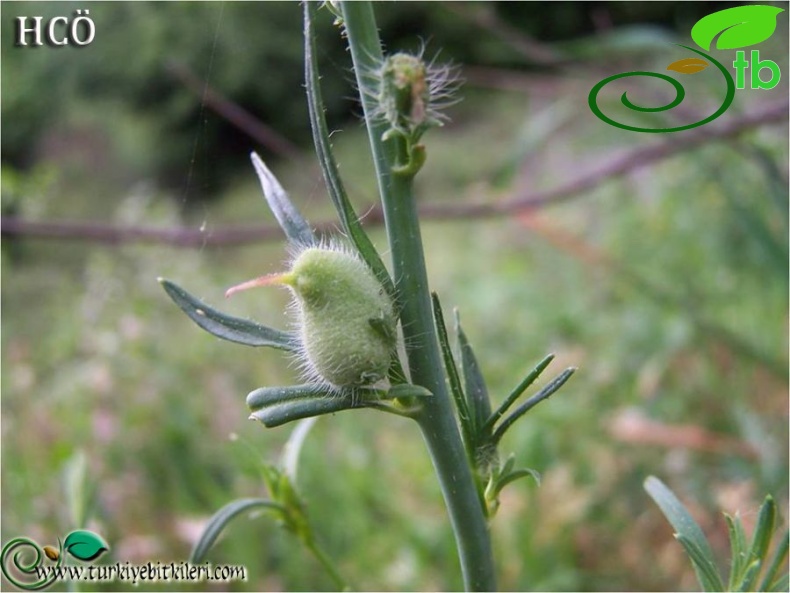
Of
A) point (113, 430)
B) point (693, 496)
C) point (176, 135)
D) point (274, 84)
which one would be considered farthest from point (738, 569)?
point (176, 135)

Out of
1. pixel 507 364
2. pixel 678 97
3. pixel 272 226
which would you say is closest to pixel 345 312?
pixel 678 97

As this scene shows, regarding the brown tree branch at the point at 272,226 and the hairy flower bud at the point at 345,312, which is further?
the brown tree branch at the point at 272,226

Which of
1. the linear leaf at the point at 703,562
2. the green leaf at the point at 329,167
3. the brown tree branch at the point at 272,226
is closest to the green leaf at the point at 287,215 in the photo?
the green leaf at the point at 329,167

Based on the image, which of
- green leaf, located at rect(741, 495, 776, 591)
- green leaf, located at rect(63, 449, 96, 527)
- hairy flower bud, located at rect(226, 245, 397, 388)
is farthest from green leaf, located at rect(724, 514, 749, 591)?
green leaf, located at rect(63, 449, 96, 527)

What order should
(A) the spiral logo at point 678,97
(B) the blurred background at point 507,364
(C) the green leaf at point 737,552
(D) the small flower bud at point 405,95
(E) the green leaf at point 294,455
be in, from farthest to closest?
(B) the blurred background at point 507,364
(A) the spiral logo at point 678,97
(E) the green leaf at point 294,455
(C) the green leaf at point 737,552
(D) the small flower bud at point 405,95

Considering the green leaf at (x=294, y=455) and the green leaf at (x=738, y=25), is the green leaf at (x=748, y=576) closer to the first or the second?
the green leaf at (x=294, y=455)

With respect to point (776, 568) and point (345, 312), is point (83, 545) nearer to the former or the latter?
point (345, 312)

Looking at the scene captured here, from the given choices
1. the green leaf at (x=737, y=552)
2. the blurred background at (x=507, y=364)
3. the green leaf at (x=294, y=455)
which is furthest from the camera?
the blurred background at (x=507, y=364)
